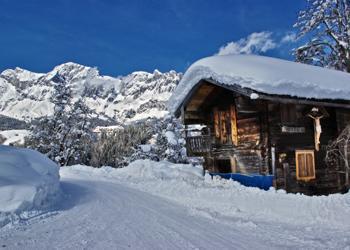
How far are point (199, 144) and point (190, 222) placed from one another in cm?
957

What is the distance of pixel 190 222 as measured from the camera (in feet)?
26.3

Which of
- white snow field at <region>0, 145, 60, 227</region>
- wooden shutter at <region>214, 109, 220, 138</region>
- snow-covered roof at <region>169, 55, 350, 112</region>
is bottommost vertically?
white snow field at <region>0, 145, 60, 227</region>

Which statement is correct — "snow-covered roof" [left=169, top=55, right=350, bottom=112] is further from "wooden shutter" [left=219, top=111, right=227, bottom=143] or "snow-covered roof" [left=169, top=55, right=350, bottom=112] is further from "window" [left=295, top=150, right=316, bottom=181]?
"window" [left=295, top=150, right=316, bottom=181]

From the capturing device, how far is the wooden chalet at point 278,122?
43.0ft

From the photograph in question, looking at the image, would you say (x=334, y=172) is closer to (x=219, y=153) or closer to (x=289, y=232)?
(x=219, y=153)

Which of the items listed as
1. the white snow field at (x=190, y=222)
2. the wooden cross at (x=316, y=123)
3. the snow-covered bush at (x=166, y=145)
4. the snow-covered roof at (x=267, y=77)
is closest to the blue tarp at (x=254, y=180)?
the white snow field at (x=190, y=222)

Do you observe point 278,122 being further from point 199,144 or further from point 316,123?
point 199,144

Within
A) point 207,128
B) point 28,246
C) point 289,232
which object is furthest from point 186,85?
point 28,246

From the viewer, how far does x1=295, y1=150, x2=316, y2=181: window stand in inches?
561

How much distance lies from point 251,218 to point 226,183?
6124 millimetres

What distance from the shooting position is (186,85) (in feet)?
52.0

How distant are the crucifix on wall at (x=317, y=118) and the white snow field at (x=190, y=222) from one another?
10.4 ft

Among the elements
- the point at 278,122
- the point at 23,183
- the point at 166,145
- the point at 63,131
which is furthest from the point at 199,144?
the point at 63,131

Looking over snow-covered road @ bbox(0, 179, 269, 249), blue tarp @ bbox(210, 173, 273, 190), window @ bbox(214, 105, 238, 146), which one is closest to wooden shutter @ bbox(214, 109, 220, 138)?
window @ bbox(214, 105, 238, 146)
